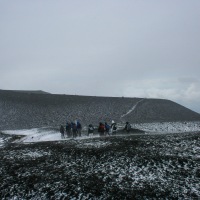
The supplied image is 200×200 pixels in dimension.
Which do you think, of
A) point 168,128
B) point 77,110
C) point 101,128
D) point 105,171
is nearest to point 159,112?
point 77,110

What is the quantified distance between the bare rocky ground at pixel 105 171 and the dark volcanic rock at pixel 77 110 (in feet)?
98.3

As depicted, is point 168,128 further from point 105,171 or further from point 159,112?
point 105,171

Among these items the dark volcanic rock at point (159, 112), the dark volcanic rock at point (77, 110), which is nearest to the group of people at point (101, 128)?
the dark volcanic rock at point (77, 110)

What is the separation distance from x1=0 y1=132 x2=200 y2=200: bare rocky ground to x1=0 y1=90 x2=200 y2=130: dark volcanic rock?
29968mm

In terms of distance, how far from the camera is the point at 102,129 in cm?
3095

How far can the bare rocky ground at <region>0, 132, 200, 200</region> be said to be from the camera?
13.5 metres

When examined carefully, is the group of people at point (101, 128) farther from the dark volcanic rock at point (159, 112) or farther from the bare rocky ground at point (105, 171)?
the dark volcanic rock at point (159, 112)

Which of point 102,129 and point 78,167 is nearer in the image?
point 78,167

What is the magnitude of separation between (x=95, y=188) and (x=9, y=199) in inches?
180

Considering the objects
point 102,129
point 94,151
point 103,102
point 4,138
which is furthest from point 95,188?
point 103,102

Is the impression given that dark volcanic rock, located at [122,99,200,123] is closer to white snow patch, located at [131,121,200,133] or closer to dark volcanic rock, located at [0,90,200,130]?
dark volcanic rock, located at [0,90,200,130]

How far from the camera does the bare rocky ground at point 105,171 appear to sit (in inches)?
533

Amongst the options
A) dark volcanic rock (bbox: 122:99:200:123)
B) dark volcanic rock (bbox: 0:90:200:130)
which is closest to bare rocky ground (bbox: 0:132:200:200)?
dark volcanic rock (bbox: 0:90:200:130)

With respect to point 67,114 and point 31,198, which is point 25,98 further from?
point 31,198
